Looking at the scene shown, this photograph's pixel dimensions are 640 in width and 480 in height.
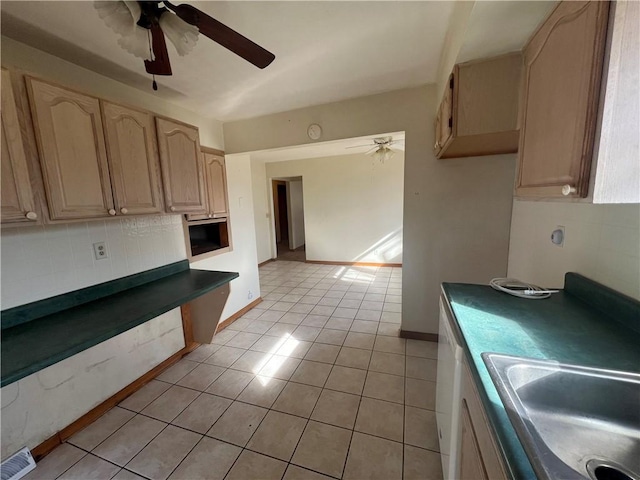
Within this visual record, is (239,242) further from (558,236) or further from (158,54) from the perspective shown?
(558,236)

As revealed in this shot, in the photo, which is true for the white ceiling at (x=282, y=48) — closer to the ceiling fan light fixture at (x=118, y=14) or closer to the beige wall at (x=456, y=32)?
the beige wall at (x=456, y=32)

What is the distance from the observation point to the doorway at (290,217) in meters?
6.67

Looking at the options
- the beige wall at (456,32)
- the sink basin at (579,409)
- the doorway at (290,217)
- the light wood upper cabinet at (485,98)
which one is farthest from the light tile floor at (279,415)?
the doorway at (290,217)

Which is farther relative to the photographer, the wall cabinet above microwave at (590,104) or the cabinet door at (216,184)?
the cabinet door at (216,184)

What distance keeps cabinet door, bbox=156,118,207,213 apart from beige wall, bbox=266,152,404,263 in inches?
138

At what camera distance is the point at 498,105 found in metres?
1.33

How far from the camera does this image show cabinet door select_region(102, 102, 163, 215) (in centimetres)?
156

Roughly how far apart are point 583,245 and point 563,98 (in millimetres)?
745

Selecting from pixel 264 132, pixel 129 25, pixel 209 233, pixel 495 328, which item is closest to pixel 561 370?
pixel 495 328

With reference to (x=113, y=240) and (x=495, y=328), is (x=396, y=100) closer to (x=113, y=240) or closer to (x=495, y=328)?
(x=495, y=328)

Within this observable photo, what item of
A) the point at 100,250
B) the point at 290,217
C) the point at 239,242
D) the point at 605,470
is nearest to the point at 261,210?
the point at 290,217

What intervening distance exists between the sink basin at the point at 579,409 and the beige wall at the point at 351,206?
14.7 ft

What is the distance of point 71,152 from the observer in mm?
1368

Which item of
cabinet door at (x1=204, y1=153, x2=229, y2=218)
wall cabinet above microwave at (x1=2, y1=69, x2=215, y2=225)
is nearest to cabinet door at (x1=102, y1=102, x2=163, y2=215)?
wall cabinet above microwave at (x1=2, y1=69, x2=215, y2=225)
